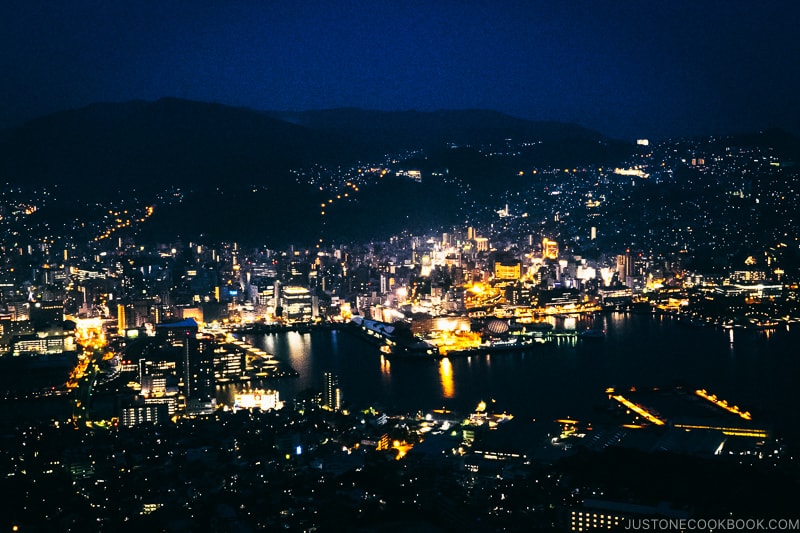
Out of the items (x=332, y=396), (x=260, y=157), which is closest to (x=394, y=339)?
(x=332, y=396)

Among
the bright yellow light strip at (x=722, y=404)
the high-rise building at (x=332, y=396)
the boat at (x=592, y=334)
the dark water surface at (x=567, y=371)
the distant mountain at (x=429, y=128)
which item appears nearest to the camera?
the bright yellow light strip at (x=722, y=404)

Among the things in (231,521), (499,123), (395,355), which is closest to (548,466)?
(231,521)

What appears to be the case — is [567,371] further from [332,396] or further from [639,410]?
[332,396]

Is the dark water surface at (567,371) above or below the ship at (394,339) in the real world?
below

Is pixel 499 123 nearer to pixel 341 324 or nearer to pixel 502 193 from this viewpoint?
pixel 502 193

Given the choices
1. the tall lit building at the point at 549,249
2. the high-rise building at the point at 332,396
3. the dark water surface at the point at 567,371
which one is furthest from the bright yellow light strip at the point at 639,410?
the tall lit building at the point at 549,249

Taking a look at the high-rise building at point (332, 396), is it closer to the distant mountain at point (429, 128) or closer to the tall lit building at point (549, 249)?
the tall lit building at point (549, 249)
